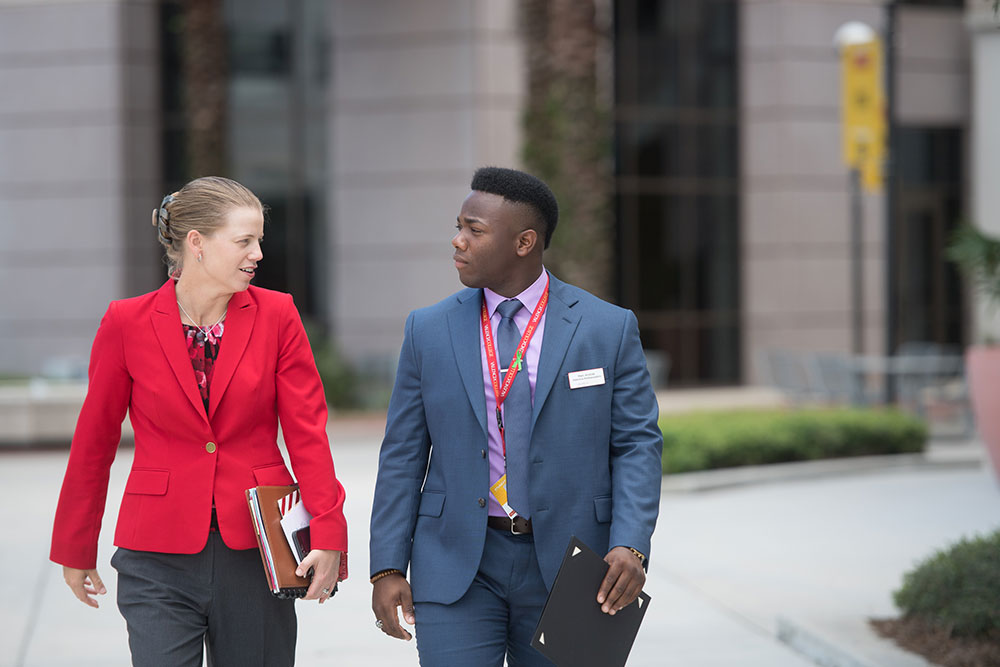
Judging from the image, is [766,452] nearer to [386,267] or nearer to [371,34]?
[386,267]

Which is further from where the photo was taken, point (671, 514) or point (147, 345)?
point (671, 514)

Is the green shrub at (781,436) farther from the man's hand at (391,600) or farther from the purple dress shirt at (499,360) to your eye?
the man's hand at (391,600)

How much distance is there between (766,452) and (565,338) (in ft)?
33.2

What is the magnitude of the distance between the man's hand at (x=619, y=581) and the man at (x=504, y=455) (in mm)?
21

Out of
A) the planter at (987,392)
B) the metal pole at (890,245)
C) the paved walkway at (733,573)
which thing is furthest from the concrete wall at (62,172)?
the planter at (987,392)

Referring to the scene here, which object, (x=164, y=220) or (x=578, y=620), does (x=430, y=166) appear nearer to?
(x=164, y=220)

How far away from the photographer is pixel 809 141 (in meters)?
25.2

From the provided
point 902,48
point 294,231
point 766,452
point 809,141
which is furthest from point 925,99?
point 766,452

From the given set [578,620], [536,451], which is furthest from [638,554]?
[536,451]

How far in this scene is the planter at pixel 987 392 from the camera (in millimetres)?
9969

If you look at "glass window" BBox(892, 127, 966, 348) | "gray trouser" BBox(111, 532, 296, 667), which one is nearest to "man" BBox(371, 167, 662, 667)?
"gray trouser" BBox(111, 532, 296, 667)

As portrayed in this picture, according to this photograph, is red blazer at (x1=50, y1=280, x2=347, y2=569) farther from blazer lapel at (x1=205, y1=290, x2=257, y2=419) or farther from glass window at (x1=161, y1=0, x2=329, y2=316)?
glass window at (x1=161, y1=0, x2=329, y2=316)

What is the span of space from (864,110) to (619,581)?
49.5 ft

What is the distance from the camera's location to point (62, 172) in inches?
1001
